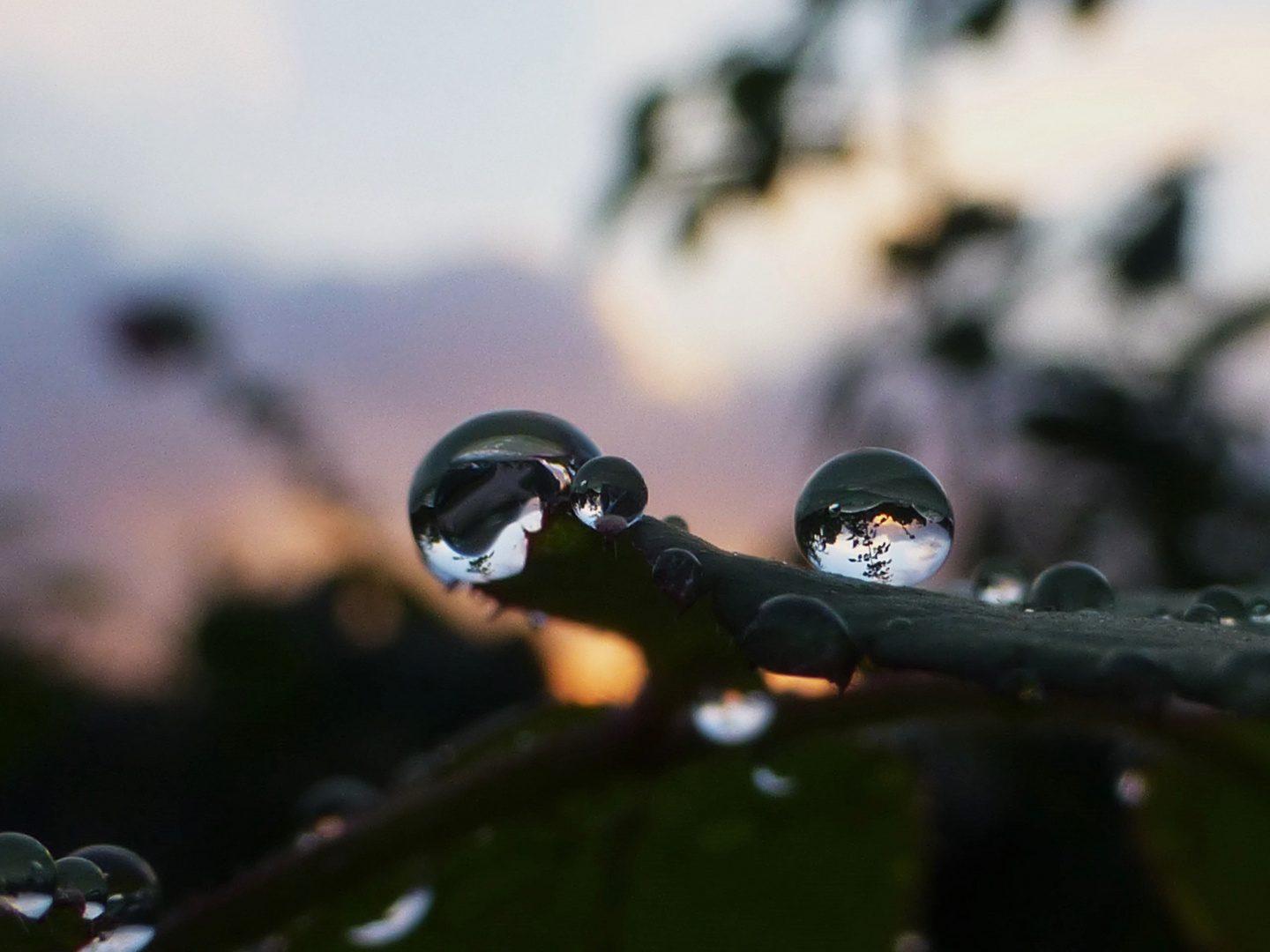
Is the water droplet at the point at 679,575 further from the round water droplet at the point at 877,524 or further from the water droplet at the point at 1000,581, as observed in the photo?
the water droplet at the point at 1000,581

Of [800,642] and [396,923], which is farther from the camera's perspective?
[396,923]

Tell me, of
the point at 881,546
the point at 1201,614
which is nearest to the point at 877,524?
the point at 881,546

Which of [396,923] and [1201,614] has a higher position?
[1201,614]

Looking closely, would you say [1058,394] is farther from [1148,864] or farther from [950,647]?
[950,647]

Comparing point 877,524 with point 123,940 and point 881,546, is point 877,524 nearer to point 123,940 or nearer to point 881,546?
point 881,546

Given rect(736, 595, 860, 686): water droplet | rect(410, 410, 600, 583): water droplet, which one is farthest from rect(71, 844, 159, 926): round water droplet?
rect(736, 595, 860, 686): water droplet

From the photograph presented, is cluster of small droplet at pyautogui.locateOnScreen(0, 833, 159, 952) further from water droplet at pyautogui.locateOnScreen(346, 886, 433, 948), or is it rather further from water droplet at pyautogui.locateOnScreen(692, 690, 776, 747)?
water droplet at pyautogui.locateOnScreen(692, 690, 776, 747)

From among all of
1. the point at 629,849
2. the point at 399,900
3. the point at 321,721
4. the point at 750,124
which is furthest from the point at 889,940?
the point at 750,124

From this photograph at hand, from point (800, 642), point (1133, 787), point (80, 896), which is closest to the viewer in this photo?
point (800, 642)
